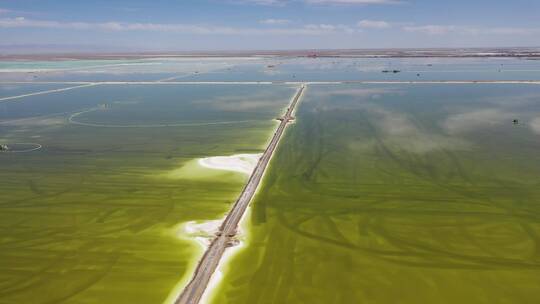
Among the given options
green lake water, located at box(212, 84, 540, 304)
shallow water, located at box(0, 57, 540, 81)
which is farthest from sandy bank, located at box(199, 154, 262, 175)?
shallow water, located at box(0, 57, 540, 81)

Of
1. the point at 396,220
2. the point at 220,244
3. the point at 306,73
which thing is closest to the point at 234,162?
the point at 220,244

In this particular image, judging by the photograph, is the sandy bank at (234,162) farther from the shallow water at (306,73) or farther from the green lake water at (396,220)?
the shallow water at (306,73)

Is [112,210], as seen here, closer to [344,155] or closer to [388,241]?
[388,241]

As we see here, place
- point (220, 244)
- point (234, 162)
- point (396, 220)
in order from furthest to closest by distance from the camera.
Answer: point (234, 162) < point (396, 220) < point (220, 244)

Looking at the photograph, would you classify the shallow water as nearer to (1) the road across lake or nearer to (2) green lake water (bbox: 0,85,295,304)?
(2) green lake water (bbox: 0,85,295,304)

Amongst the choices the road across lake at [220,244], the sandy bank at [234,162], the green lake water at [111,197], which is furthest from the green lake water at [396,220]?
the green lake water at [111,197]

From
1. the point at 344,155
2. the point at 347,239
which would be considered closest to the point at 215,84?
the point at 344,155

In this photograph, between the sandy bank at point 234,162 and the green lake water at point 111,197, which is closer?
the green lake water at point 111,197

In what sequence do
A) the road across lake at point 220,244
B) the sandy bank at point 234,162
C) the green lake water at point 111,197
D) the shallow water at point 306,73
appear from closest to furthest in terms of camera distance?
the road across lake at point 220,244
the green lake water at point 111,197
the sandy bank at point 234,162
the shallow water at point 306,73

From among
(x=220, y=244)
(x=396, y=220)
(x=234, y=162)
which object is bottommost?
(x=220, y=244)

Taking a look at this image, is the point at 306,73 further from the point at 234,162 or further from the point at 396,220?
the point at 396,220
